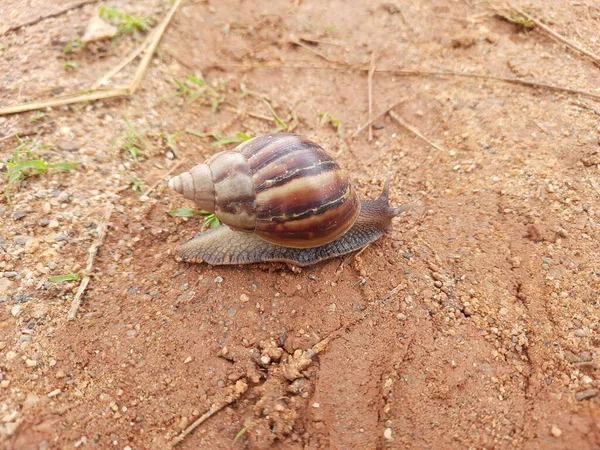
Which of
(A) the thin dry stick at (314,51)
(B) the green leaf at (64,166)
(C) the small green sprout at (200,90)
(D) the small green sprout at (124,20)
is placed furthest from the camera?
(A) the thin dry stick at (314,51)

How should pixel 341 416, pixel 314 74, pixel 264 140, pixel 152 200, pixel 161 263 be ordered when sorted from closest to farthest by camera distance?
pixel 341 416, pixel 264 140, pixel 161 263, pixel 152 200, pixel 314 74

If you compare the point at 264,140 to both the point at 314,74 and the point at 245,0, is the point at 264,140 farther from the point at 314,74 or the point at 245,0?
the point at 245,0

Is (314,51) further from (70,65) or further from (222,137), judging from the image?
(70,65)

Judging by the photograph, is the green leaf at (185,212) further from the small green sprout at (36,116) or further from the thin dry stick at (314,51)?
the thin dry stick at (314,51)

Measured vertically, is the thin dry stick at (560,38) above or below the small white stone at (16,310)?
above

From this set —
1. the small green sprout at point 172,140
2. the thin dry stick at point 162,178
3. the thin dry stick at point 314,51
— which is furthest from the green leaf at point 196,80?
the thin dry stick at point 314,51

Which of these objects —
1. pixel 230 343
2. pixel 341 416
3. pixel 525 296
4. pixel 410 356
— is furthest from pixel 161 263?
pixel 525 296

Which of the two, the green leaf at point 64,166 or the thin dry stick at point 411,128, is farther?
the thin dry stick at point 411,128
